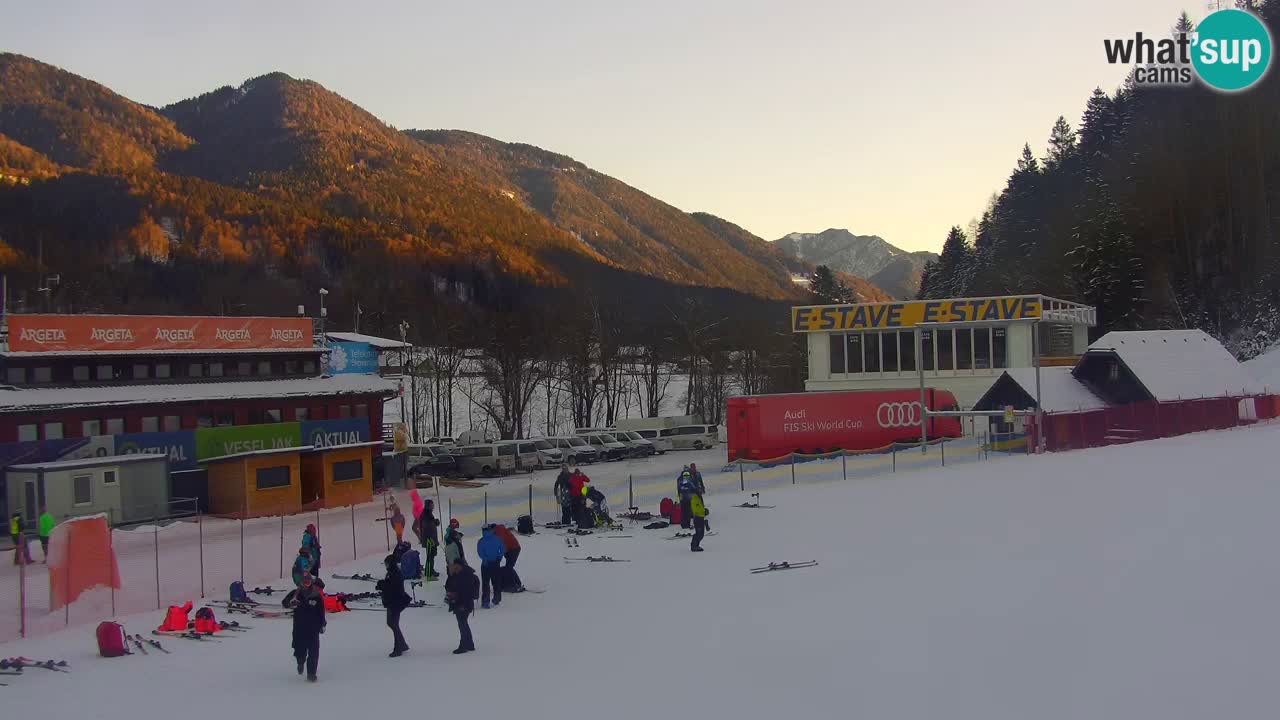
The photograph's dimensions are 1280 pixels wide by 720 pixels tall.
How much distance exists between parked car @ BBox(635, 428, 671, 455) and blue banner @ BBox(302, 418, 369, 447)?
714 inches

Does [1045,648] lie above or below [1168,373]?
below

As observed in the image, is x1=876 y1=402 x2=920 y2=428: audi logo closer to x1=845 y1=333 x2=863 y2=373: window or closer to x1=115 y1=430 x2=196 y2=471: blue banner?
x1=845 y1=333 x2=863 y2=373: window

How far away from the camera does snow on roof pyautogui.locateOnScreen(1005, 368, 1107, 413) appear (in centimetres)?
3934

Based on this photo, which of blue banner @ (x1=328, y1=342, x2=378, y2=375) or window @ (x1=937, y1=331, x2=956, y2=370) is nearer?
blue banner @ (x1=328, y1=342, x2=378, y2=375)

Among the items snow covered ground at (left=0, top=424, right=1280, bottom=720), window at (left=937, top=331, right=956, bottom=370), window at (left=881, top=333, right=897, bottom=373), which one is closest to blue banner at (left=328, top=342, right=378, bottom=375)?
snow covered ground at (left=0, top=424, right=1280, bottom=720)

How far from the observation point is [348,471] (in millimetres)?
37906

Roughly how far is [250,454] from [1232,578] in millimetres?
30258

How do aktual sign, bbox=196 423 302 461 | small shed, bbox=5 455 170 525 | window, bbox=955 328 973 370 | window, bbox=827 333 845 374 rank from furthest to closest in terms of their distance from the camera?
1. window, bbox=827 333 845 374
2. window, bbox=955 328 973 370
3. aktual sign, bbox=196 423 302 461
4. small shed, bbox=5 455 170 525

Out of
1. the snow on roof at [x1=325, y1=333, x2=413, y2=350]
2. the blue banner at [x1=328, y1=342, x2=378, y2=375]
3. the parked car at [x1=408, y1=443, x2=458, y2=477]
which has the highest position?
the snow on roof at [x1=325, y1=333, x2=413, y2=350]

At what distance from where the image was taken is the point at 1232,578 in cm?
1372

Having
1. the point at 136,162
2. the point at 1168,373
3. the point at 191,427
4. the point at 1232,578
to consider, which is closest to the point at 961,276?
the point at 1168,373

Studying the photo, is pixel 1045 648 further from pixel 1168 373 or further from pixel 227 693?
pixel 1168 373

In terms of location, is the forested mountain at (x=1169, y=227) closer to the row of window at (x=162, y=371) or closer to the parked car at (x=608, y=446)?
the parked car at (x=608, y=446)

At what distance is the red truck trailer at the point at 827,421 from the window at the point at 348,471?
586 inches
